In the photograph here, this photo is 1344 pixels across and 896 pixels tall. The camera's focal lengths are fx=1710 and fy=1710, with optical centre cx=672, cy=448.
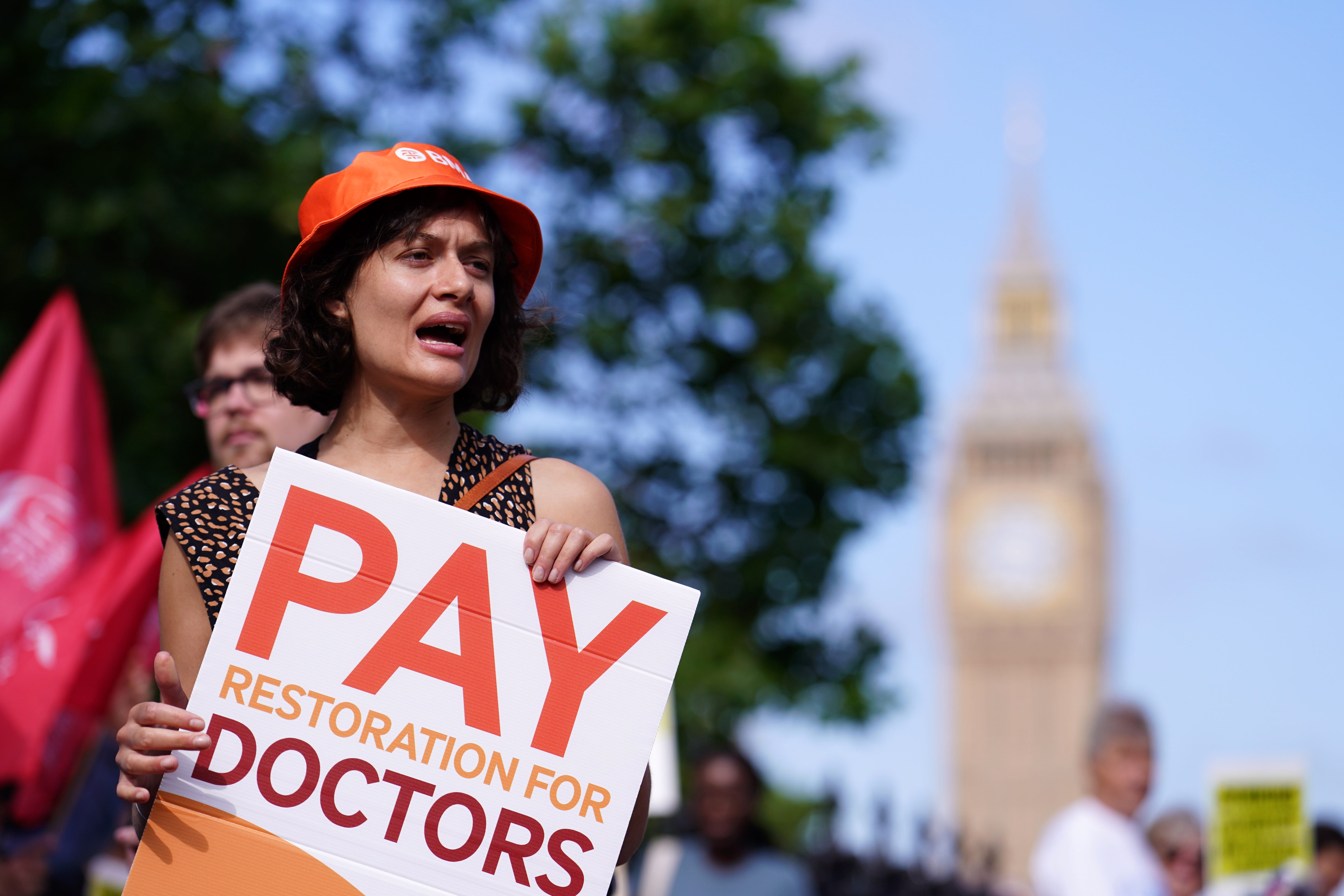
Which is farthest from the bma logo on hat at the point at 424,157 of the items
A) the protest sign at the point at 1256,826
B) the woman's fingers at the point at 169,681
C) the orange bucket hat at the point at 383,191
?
the protest sign at the point at 1256,826

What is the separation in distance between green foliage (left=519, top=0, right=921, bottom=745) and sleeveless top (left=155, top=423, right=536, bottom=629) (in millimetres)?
11412

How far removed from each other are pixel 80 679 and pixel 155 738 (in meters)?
3.17

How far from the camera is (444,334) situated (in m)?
2.19

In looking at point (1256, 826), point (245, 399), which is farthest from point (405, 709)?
point (1256, 826)

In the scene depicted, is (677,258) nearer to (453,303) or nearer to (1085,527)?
(453,303)

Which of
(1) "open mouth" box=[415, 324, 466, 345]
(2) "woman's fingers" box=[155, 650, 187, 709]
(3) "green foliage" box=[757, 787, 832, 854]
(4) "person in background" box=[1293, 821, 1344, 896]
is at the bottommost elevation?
(2) "woman's fingers" box=[155, 650, 187, 709]

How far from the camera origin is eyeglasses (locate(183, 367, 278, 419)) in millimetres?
3168

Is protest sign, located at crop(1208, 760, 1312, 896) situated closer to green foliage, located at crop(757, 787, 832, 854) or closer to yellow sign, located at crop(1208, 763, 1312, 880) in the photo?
yellow sign, located at crop(1208, 763, 1312, 880)

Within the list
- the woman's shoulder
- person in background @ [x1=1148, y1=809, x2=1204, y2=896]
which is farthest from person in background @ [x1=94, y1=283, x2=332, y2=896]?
person in background @ [x1=1148, y1=809, x2=1204, y2=896]

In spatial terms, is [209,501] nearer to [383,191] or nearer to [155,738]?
[155,738]

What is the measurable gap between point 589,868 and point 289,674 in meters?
0.43

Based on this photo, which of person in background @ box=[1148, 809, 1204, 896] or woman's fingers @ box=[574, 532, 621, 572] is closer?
woman's fingers @ box=[574, 532, 621, 572]

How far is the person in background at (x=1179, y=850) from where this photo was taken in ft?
22.4

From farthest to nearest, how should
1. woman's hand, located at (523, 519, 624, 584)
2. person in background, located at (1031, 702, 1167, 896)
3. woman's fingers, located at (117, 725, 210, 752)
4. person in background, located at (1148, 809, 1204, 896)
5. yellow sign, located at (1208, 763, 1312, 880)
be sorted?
yellow sign, located at (1208, 763, 1312, 880), person in background, located at (1148, 809, 1204, 896), person in background, located at (1031, 702, 1167, 896), woman's hand, located at (523, 519, 624, 584), woman's fingers, located at (117, 725, 210, 752)
